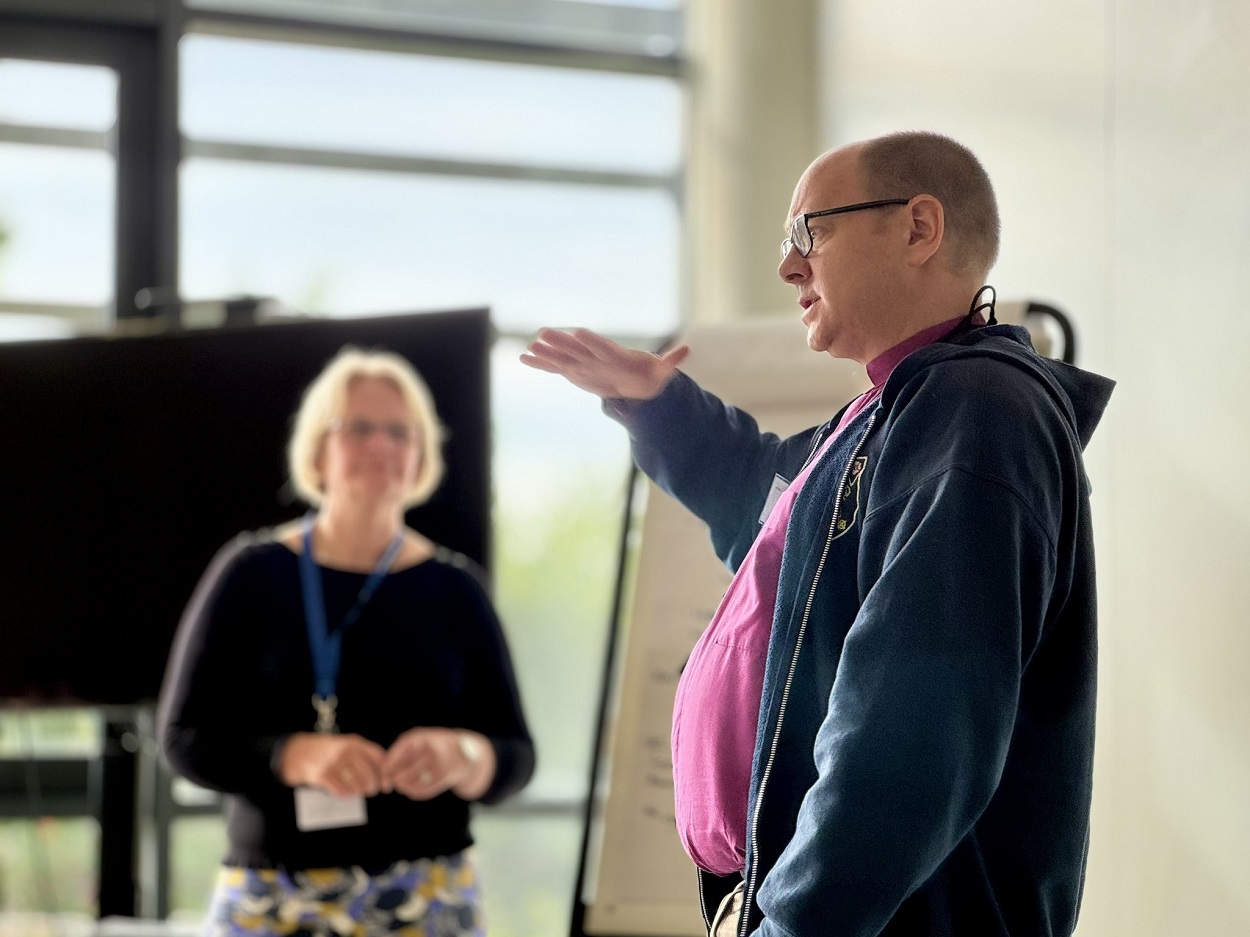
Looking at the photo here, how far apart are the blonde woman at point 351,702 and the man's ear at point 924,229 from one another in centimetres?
146

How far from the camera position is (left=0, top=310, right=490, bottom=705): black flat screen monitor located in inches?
124

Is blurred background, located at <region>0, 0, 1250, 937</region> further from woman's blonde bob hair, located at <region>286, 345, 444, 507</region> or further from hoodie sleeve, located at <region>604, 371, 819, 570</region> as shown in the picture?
hoodie sleeve, located at <region>604, 371, 819, 570</region>

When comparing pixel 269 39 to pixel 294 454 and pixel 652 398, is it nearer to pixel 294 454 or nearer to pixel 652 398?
pixel 294 454

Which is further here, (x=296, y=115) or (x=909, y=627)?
(x=296, y=115)

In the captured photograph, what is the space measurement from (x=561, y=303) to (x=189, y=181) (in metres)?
1.15

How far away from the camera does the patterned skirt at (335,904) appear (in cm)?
234

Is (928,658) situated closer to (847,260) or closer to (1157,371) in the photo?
(847,260)

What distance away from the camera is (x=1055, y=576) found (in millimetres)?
1184

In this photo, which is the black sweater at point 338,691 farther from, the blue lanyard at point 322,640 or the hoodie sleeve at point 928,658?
the hoodie sleeve at point 928,658

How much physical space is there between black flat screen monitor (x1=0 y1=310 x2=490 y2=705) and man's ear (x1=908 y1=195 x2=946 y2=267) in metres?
1.91

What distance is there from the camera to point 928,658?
3.52 ft

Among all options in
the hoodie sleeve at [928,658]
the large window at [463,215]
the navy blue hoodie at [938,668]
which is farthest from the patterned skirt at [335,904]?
the large window at [463,215]

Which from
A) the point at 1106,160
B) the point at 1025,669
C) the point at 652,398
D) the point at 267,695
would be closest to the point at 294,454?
the point at 267,695

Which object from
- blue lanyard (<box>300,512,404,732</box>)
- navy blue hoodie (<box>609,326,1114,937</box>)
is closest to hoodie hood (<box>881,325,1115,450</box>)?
navy blue hoodie (<box>609,326,1114,937</box>)
